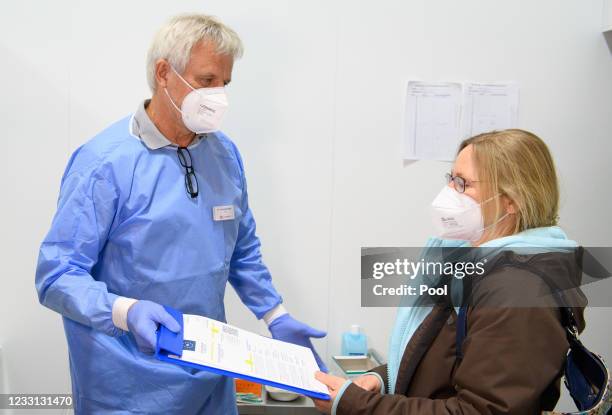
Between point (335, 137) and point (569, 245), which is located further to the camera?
point (335, 137)

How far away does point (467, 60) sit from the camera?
236cm

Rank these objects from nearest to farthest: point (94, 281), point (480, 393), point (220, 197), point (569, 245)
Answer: point (480, 393) < point (569, 245) < point (94, 281) < point (220, 197)

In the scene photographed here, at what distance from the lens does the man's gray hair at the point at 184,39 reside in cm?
153

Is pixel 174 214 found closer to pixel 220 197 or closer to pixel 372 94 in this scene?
pixel 220 197

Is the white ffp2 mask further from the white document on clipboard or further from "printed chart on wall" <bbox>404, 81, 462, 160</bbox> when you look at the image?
"printed chart on wall" <bbox>404, 81, 462, 160</bbox>

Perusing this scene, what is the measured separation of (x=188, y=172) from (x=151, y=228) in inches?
7.4

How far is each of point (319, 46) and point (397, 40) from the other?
0.29m

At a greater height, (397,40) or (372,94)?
(397,40)

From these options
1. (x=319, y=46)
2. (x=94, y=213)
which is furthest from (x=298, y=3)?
(x=94, y=213)

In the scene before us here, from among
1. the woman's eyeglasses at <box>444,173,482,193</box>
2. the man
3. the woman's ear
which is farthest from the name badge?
the woman's ear

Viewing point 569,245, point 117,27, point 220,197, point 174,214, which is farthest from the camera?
point 117,27

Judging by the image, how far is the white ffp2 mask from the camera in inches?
61.6

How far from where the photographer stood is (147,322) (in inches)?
50.9

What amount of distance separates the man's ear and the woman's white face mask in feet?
2.40
